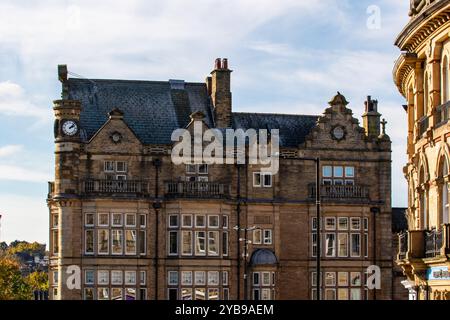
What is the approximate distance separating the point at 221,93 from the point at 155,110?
15.5 ft

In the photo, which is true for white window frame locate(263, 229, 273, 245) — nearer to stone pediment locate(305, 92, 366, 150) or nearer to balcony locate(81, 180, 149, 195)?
stone pediment locate(305, 92, 366, 150)

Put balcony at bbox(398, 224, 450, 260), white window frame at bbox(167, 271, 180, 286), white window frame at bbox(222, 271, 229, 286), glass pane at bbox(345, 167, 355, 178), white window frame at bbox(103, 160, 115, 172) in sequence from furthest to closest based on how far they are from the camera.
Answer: glass pane at bbox(345, 167, 355, 178), white window frame at bbox(222, 271, 229, 286), white window frame at bbox(103, 160, 115, 172), white window frame at bbox(167, 271, 180, 286), balcony at bbox(398, 224, 450, 260)

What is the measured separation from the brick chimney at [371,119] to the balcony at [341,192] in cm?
435

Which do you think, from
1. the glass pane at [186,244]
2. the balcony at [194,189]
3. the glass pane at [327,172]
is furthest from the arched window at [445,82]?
the glass pane at [327,172]

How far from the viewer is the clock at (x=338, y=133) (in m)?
85.5

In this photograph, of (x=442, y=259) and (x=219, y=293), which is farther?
(x=219, y=293)

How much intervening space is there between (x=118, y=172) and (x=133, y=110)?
5.16 meters

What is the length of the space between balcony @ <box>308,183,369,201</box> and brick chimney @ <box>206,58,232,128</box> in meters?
7.49

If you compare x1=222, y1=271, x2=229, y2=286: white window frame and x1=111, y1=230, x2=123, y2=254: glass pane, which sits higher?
x1=111, y1=230, x2=123, y2=254: glass pane

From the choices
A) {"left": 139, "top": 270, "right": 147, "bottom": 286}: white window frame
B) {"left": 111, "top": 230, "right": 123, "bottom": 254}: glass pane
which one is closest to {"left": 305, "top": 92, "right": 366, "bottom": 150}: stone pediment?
{"left": 139, "top": 270, "right": 147, "bottom": 286}: white window frame

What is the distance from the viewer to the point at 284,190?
279ft

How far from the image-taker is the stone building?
266ft
